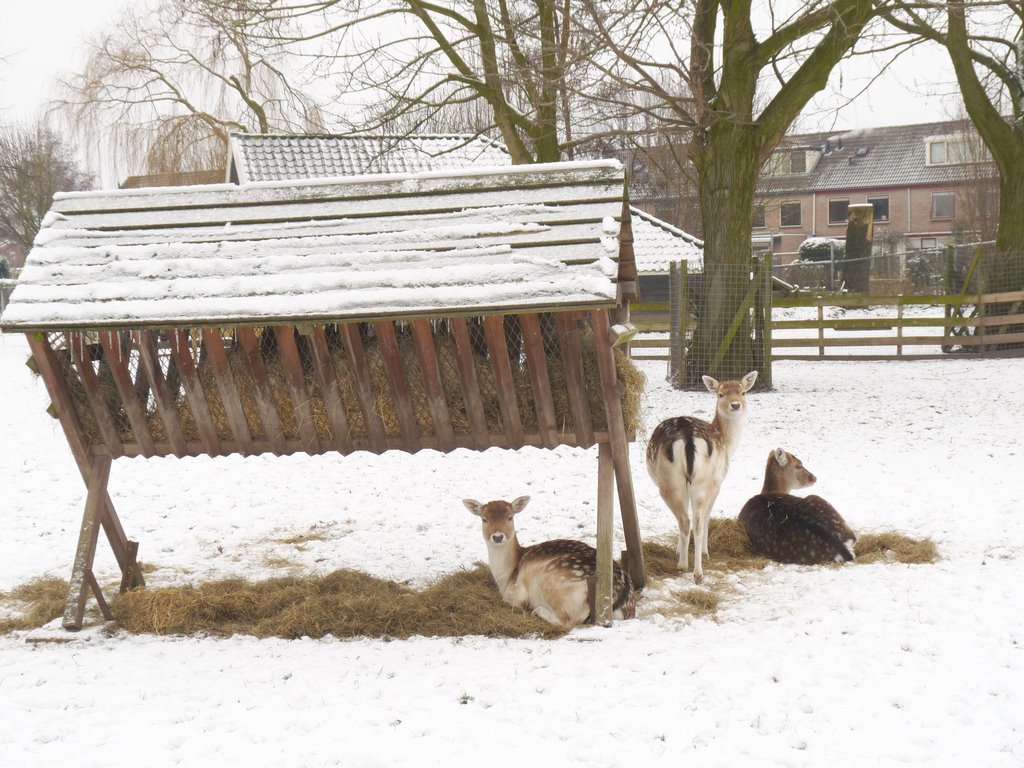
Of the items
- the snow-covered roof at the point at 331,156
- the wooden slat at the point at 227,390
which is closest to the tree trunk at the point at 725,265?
the snow-covered roof at the point at 331,156

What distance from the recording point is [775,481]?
310 inches

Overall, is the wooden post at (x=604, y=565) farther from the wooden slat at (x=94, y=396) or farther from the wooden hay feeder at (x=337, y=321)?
the wooden slat at (x=94, y=396)

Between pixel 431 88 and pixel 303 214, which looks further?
pixel 431 88

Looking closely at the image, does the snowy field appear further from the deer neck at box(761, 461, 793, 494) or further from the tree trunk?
the tree trunk

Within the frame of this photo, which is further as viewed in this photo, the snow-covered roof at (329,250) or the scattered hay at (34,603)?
the scattered hay at (34,603)

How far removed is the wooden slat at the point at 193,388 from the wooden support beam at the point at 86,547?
75cm

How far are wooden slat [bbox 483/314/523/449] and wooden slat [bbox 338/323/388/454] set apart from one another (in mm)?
783

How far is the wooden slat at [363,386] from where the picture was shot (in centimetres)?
575

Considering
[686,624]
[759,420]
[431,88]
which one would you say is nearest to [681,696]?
[686,624]

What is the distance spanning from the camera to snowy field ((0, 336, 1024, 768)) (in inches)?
162

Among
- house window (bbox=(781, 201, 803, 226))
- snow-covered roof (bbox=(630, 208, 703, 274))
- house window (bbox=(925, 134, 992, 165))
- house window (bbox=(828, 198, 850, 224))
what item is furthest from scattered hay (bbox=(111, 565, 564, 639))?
house window (bbox=(828, 198, 850, 224))

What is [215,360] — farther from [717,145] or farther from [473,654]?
[717,145]

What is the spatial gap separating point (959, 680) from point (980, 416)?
28.3 ft

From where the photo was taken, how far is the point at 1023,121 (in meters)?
17.9
